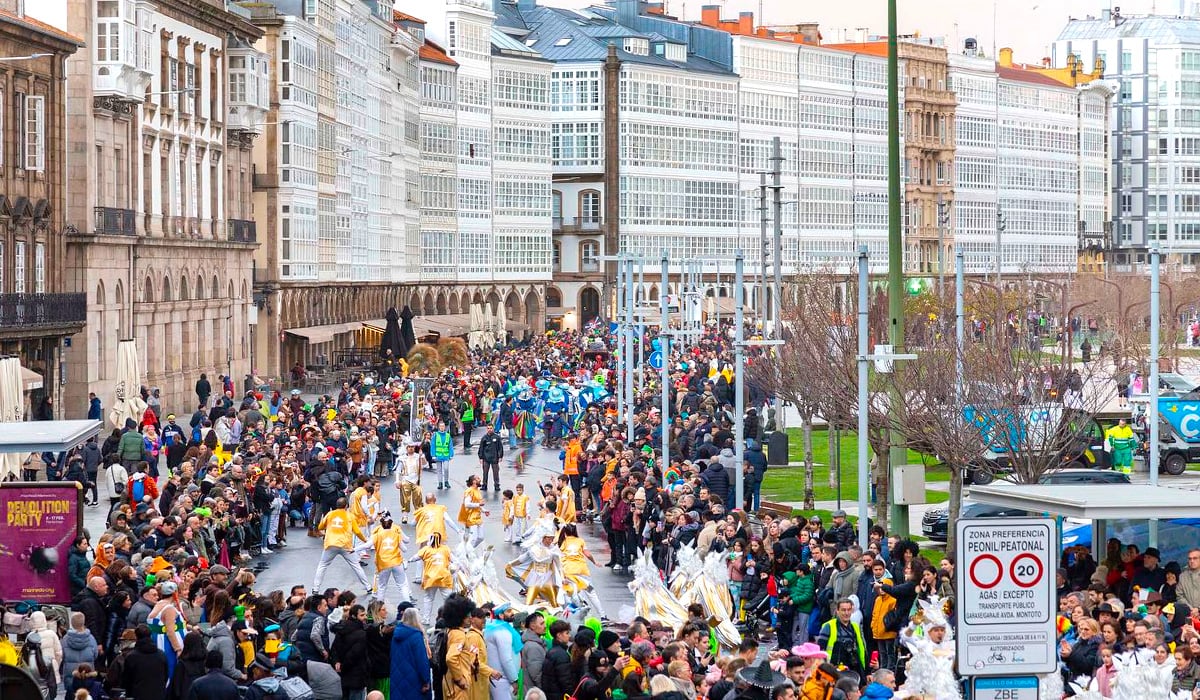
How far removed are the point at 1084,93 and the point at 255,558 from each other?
162349 mm

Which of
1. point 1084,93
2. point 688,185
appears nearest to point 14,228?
point 688,185

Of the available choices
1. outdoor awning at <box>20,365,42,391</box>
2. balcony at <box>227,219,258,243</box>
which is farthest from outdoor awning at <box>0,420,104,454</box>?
balcony at <box>227,219,258,243</box>

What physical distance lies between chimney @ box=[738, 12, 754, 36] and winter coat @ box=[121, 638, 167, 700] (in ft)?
459

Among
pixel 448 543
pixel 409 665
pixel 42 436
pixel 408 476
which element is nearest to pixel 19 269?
pixel 408 476

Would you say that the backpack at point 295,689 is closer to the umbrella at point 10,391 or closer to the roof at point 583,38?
the umbrella at point 10,391

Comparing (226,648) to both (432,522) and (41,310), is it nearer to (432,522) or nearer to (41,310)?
(432,522)

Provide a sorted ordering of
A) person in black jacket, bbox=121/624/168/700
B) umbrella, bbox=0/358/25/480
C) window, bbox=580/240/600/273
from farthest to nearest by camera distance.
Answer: window, bbox=580/240/600/273 < umbrella, bbox=0/358/25/480 < person in black jacket, bbox=121/624/168/700

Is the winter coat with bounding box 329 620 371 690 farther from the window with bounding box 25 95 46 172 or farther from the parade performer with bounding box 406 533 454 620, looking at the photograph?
the window with bounding box 25 95 46 172

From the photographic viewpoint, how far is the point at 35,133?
57844 millimetres

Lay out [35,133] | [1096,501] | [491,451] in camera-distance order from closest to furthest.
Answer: [1096,501]
[491,451]
[35,133]

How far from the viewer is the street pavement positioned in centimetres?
3144

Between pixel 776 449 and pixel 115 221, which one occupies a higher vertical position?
pixel 115 221

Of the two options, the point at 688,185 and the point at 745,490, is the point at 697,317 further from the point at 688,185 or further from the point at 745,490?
the point at 688,185

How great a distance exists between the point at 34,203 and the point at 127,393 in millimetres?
8885
